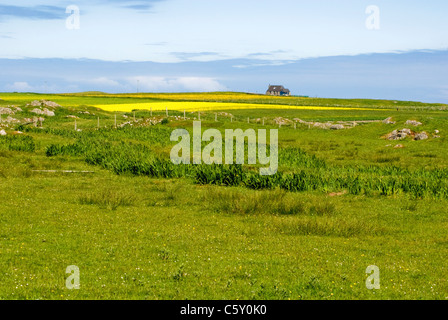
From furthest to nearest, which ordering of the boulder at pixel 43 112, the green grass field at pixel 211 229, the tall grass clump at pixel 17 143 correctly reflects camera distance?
the boulder at pixel 43 112
the tall grass clump at pixel 17 143
the green grass field at pixel 211 229

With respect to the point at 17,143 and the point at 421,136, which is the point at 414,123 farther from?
the point at 17,143

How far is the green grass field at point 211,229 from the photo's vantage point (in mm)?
12156

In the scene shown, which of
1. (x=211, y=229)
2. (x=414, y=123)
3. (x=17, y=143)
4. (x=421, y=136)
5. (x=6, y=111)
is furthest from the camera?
(x=6, y=111)

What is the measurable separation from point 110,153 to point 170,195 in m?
14.7

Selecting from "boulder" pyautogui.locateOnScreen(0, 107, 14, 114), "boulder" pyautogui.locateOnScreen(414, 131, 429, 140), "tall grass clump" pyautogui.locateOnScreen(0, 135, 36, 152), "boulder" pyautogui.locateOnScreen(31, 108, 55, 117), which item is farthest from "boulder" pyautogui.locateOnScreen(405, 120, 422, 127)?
"boulder" pyautogui.locateOnScreen(0, 107, 14, 114)

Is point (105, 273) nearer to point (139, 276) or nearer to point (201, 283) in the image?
point (139, 276)

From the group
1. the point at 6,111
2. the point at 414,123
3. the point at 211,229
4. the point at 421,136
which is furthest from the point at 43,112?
the point at 211,229

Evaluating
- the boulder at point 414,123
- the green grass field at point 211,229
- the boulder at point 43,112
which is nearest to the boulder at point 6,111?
the boulder at point 43,112

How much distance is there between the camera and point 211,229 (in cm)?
1858

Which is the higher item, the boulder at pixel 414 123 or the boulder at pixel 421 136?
the boulder at pixel 414 123

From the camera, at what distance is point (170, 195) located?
82.7 feet

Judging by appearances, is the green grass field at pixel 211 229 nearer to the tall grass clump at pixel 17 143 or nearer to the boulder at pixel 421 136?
the tall grass clump at pixel 17 143

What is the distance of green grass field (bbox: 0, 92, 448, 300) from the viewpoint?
12156 millimetres

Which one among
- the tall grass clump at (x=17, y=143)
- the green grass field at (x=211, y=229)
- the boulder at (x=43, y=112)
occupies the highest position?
the boulder at (x=43, y=112)
